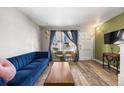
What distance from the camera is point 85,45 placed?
860cm

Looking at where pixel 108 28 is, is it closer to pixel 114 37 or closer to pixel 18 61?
pixel 114 37

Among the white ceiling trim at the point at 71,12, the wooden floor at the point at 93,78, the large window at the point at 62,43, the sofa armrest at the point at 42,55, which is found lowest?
the wooden floor at the point at 93,78

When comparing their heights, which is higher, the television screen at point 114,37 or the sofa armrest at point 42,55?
the television screen at point 114,37

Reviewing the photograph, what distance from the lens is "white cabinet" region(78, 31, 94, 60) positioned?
8.55 metres

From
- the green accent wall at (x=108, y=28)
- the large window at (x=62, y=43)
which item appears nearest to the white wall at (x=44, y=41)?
the large window at (x=62, y=43)

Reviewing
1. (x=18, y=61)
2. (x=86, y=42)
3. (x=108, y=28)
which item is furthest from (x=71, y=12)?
(x=86, y=42)

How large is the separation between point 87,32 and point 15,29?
539cm

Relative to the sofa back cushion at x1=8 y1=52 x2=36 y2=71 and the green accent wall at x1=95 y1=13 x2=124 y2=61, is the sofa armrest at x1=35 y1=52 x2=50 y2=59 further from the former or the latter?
the green accent wall at x1=95 y1=13 x2=124 y2=61

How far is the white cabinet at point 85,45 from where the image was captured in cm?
855

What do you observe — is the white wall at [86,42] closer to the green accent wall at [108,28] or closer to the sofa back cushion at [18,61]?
the green accent wall at [108,28]

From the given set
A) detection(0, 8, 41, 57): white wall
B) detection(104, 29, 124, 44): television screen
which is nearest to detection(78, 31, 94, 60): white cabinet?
detection(104, 29, 124, 44): television screen

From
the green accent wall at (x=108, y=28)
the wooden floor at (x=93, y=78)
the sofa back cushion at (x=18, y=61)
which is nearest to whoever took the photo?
the sofa back cushion at (x=18, y=61)
